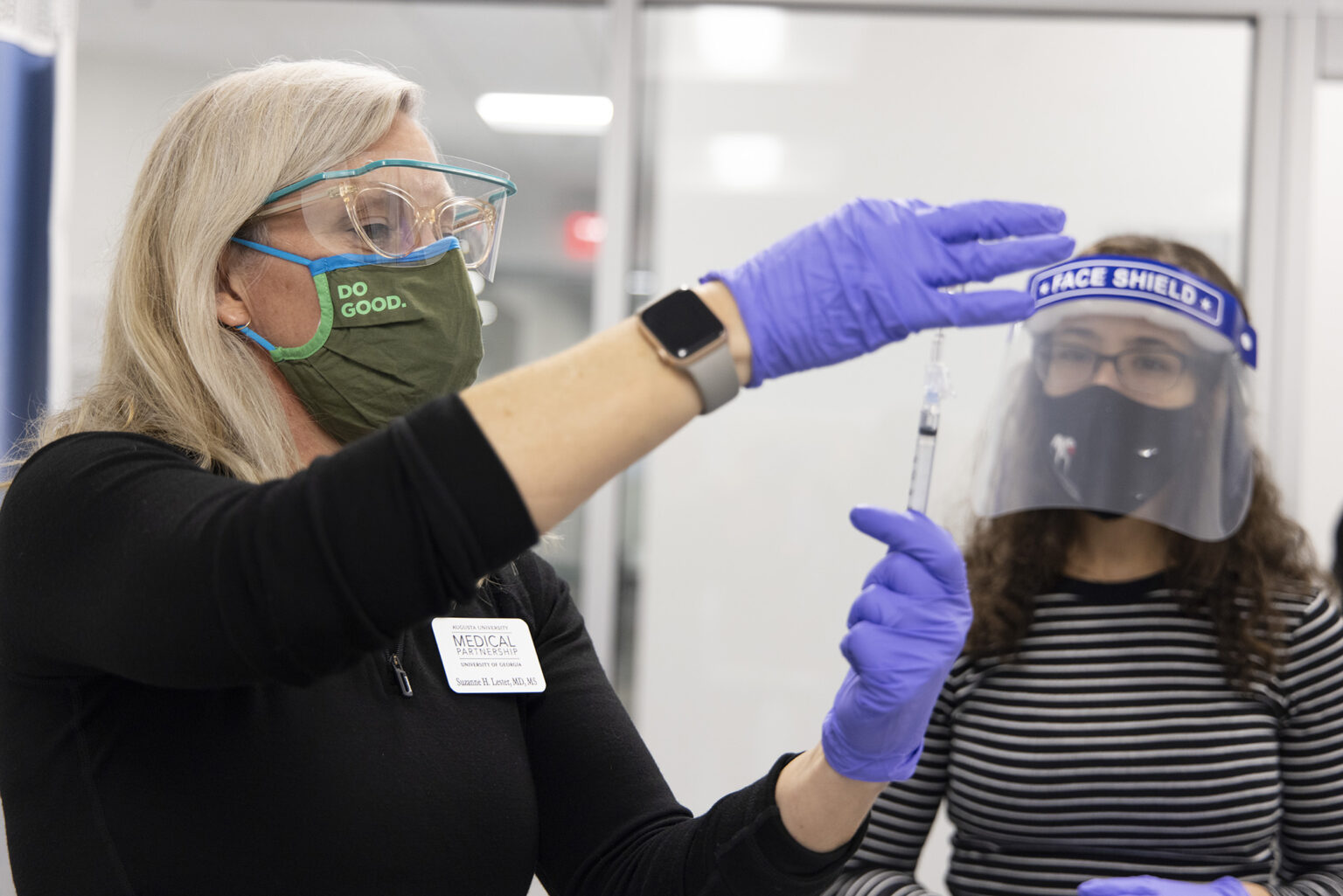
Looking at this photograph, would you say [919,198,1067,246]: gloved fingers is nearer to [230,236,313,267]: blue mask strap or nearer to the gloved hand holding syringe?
the gloved hand holding syringe

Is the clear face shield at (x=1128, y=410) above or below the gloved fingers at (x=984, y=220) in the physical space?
below

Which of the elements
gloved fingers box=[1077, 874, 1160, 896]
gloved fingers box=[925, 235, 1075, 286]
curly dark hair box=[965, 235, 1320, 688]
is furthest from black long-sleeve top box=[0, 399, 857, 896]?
curly dark hair box=[965, 235, 1320, 688]

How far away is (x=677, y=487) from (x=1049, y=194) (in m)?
1.12

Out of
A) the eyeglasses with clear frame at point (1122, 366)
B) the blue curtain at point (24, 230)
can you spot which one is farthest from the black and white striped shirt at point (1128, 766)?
the blue curtain at point (24, 230)

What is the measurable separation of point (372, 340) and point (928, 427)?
537 mm

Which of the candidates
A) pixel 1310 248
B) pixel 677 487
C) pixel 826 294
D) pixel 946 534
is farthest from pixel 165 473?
pixel 1310 248

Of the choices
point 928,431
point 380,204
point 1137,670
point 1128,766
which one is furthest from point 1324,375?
point 380,204

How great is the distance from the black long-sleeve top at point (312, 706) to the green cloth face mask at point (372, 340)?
0.22 metres

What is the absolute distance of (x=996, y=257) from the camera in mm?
847

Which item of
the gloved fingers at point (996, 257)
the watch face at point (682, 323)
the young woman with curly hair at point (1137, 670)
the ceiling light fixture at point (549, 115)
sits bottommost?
the young woman with curly hair at point (1137, 670)

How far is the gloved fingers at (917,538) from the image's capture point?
101 cm

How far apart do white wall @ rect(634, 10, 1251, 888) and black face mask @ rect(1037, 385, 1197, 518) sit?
3.65ft

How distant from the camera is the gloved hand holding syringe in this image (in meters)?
1.05

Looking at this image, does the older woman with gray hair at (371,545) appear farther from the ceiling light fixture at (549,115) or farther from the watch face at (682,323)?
the ceiling light fixture at (549,115)
